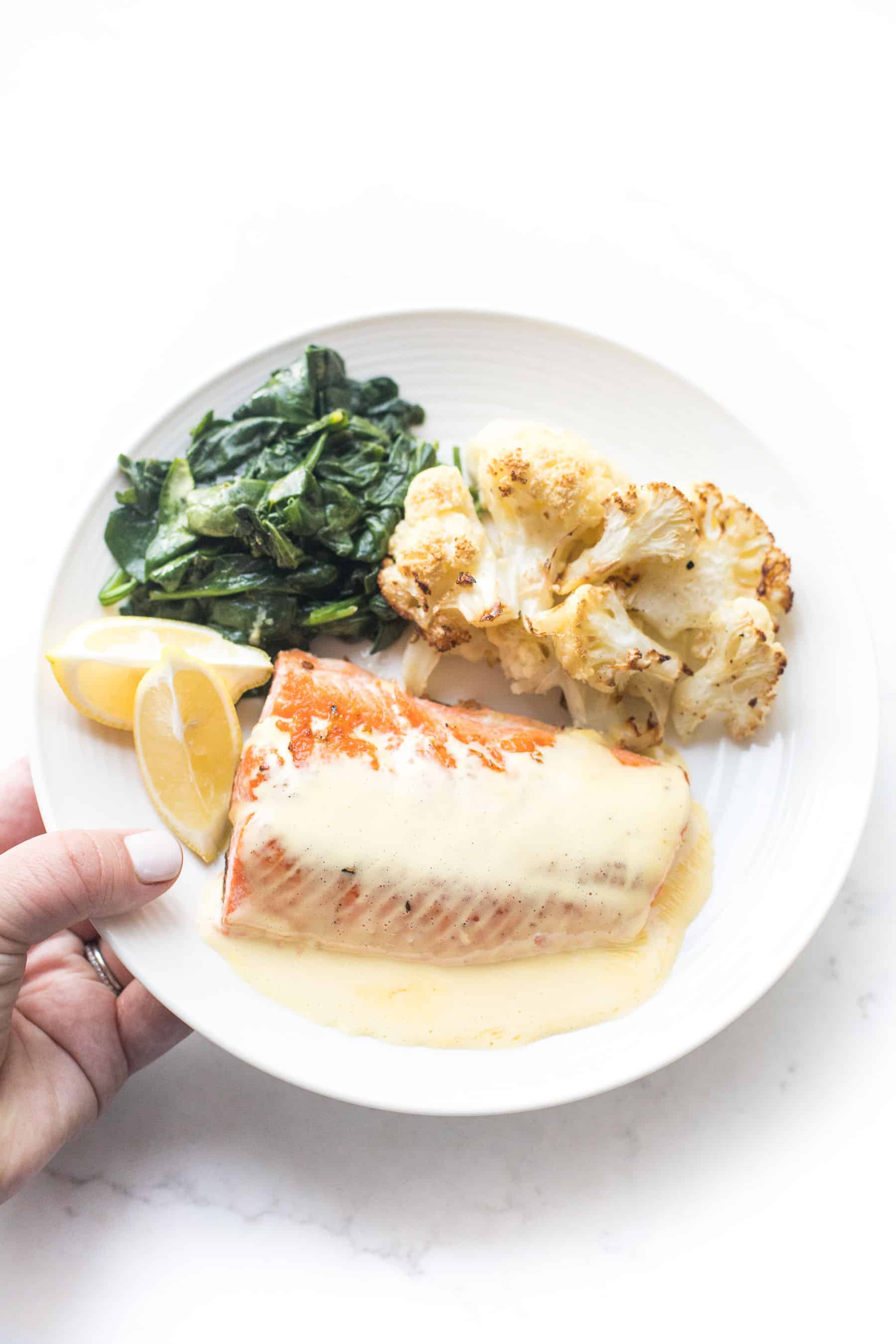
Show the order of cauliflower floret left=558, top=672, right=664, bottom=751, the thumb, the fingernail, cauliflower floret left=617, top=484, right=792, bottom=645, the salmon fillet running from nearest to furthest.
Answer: the thumb → the fingernail → the salmon fillet → cauliflower floret left=617, top=484, right=792, bottom=645 → cauliflower floret left=558, top=672, right=664, bottom=751

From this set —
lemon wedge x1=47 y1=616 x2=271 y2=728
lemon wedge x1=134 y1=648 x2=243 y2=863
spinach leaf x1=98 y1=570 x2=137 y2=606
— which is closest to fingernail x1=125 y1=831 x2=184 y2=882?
lemon wedge x1=134 y1=648 x2=243 y2=863

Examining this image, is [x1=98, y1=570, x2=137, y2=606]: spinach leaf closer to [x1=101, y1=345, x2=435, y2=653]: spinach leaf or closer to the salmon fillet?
[x1=101, y1=345, x2=435, y2=653]: spinach leaf

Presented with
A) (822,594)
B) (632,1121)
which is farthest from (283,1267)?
(822,594)

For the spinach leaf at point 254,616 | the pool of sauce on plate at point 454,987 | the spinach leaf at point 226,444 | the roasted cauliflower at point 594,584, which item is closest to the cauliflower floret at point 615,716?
the roasted cauliflower at point 594,584

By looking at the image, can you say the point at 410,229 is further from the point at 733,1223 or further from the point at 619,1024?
the point at 733,1223

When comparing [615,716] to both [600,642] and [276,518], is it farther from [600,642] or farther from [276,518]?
[276,518]

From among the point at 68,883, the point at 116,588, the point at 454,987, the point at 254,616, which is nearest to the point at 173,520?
the point at 116,588
